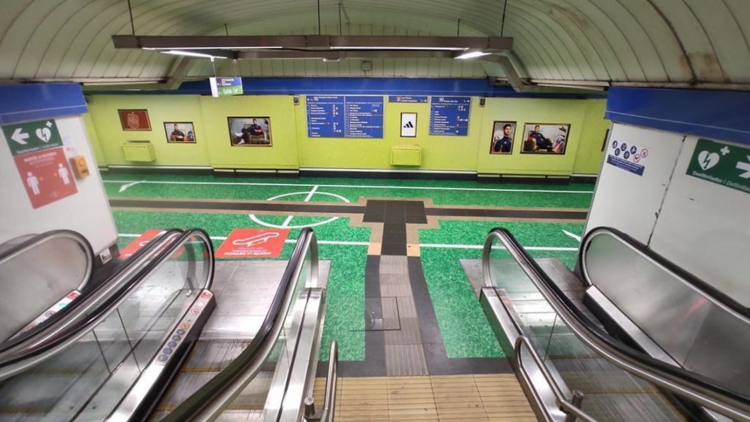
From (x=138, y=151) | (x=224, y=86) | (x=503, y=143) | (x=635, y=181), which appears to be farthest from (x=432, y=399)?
(x=138, y=151)

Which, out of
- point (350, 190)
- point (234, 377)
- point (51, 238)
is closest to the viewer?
point (234, 377)

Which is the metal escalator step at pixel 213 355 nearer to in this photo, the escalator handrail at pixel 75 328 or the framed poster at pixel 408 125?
the escalator handrail at pixel 75 328

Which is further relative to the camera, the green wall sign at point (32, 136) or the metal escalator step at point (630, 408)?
the green wall sign at point (32, 136)

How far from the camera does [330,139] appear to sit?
32.0ft

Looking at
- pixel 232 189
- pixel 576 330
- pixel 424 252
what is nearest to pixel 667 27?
pixel 576 330

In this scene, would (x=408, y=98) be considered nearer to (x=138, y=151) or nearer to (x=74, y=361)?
(x=138, y=151)

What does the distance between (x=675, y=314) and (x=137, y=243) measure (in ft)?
26.0

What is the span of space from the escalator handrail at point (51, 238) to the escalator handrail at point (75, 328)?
1419 mm

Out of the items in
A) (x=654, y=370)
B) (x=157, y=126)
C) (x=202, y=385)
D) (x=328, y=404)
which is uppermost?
(x=157, y=126)

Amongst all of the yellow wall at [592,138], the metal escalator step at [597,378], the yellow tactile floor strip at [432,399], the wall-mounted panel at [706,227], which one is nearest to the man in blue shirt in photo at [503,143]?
the yellow wall at [592,138]

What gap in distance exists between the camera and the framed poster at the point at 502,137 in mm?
9211

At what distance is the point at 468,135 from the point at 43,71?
28.5ft

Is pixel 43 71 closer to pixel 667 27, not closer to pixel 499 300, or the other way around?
pixel 499 300

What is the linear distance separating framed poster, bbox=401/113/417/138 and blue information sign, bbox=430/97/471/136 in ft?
1.58
